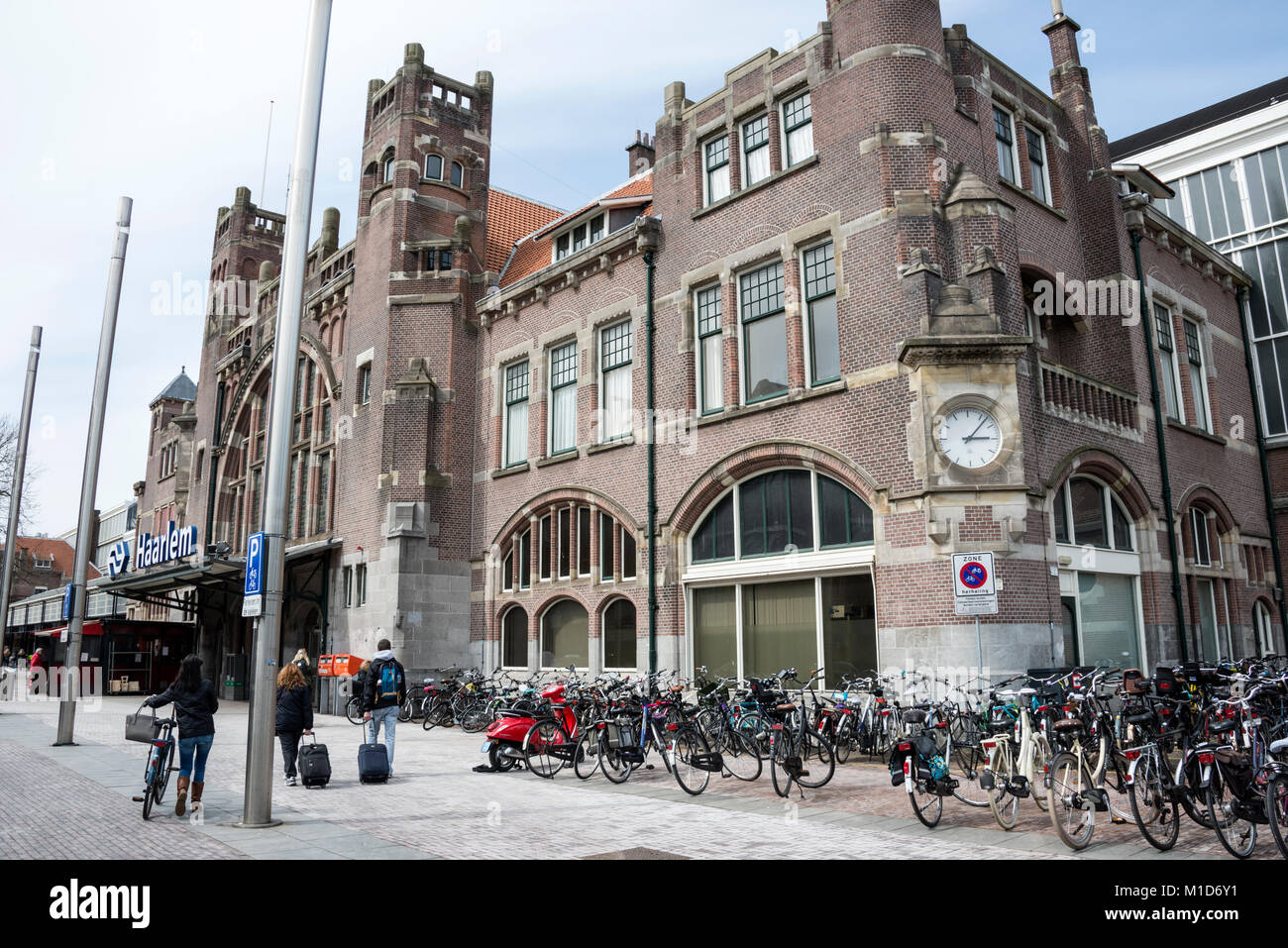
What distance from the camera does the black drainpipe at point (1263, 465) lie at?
23.4 metres

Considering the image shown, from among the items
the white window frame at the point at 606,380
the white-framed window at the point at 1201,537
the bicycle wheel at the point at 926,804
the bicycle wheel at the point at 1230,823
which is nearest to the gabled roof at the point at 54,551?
the white window frame at the point at 606,380

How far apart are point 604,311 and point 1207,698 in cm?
1447

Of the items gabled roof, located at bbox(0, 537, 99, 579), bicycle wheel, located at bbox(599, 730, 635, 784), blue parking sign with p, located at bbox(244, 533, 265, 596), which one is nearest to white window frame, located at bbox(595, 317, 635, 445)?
bicycle wheel, located at bbox(599, 730, 635, 784)

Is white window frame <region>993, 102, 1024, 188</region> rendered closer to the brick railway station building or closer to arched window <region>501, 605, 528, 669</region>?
the brick railway station building

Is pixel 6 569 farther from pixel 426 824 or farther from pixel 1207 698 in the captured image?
pixel 1207 698

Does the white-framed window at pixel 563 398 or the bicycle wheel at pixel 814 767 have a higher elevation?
the white-framed window at pixel 563 398

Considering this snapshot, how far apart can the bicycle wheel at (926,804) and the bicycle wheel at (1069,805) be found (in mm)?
1301

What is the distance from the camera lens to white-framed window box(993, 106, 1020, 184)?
722 inches

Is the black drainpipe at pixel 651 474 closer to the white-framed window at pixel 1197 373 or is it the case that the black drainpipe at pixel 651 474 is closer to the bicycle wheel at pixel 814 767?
the bicycle wheel at pixel 814 767

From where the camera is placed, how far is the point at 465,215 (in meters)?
26.4

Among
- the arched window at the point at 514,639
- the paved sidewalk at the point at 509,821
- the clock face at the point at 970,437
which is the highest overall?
the clock face at the point at 970,437
